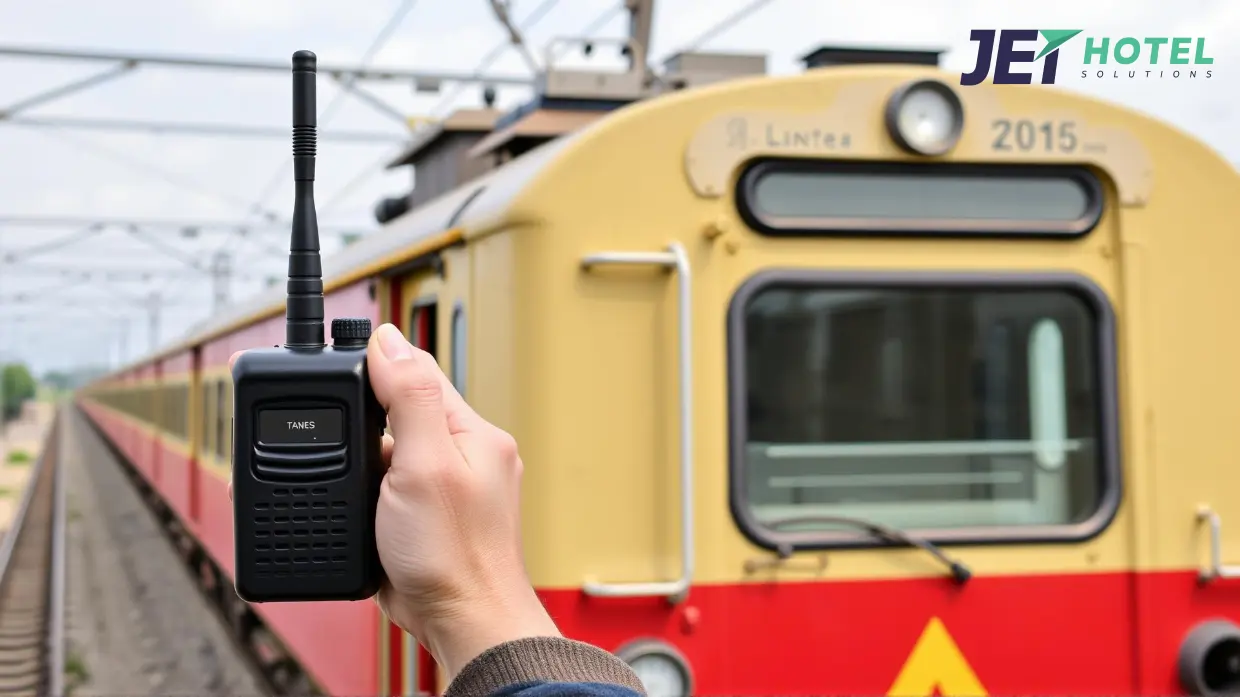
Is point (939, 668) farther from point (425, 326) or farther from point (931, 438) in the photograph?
point (425, 326)

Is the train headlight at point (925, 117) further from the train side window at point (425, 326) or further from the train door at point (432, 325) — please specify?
the train side window at point (425, 326)

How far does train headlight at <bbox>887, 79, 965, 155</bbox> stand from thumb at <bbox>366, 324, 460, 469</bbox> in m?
2.62

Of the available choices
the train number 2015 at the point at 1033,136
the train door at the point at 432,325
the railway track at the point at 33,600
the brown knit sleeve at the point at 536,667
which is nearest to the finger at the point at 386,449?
the brown knit sleeve at the point at 536,667

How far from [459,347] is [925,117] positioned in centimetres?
150

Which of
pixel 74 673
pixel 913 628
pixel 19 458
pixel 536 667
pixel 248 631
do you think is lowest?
pixel 74 673

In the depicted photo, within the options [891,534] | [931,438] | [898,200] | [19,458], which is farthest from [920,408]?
[19,458]

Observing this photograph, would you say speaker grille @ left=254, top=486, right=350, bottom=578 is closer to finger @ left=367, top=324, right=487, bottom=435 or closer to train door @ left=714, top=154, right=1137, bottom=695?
finger @ left=367, top=324, right=487, bottom=435

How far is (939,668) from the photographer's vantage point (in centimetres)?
366

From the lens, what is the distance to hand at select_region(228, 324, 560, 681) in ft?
4.11

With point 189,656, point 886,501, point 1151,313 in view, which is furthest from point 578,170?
point 189,656

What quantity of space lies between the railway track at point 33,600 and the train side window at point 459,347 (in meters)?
6.11

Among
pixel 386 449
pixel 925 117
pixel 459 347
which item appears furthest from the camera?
pixel 459 347

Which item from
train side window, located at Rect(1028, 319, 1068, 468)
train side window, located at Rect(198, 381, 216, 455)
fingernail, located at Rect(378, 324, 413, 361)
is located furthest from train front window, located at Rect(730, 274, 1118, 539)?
train side window, located at Rect(198, 381, 216, 455)

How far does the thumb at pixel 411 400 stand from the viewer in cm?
127
